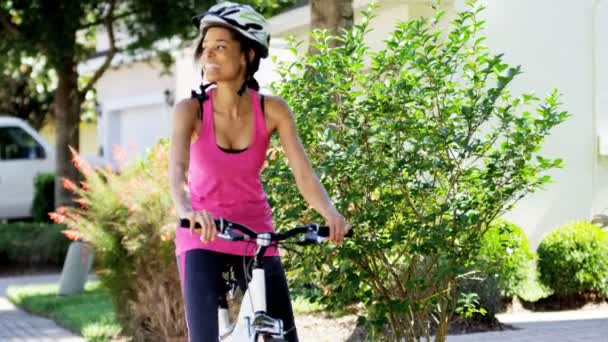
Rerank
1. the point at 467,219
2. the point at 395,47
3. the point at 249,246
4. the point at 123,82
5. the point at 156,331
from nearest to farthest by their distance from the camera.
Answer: the point at 249,246, the point at 467,219, the point at 395,47, the point at 156,331, the point at 123,82

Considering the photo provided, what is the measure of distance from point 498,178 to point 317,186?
6.68 feet

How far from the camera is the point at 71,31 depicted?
628 inches

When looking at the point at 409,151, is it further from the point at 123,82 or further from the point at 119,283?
the point at 123,82

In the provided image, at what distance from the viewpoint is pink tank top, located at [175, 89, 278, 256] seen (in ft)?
13.9

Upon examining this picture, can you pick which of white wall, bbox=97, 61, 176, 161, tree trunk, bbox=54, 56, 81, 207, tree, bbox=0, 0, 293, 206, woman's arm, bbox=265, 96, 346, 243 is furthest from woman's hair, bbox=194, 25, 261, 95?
white wall, bbox=97, 61, 176, 161

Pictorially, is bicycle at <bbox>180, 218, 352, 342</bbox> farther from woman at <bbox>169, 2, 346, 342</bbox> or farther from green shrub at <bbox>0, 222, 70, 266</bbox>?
green shrub at <bbox>0, 222, 70, 266</bbox>

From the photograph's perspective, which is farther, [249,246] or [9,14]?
[9,14]

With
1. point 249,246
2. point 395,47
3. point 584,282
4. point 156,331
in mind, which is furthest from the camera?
point 584,282

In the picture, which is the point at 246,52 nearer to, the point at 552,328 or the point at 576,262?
the point at 552,328

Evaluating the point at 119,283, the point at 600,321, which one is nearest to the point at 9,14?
the point at 119,283

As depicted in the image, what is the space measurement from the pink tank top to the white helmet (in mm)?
294

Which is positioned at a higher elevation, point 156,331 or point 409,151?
point 409,151

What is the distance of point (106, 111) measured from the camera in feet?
94.9

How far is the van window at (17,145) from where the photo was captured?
20.3 metres
